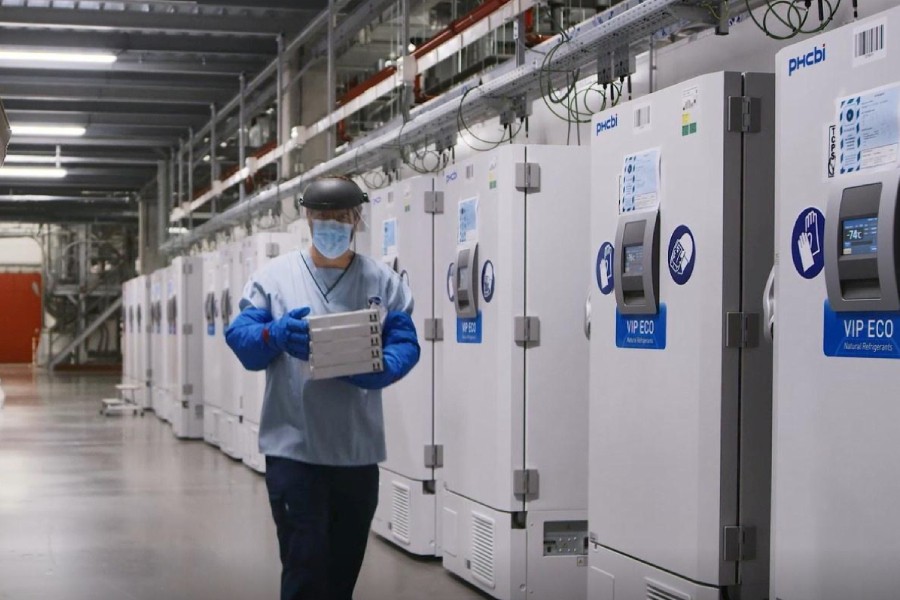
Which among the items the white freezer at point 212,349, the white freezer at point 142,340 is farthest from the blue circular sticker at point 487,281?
the white freezer at point 142,340

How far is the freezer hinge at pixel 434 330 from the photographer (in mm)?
5871

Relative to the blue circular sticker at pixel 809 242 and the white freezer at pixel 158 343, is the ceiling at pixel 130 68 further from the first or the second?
the blue circular sticker at pixel 809 242

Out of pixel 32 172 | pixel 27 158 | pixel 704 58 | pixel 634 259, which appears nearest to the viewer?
pixel 634 259

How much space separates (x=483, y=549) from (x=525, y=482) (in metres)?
0.41

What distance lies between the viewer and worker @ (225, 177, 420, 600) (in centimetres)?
331

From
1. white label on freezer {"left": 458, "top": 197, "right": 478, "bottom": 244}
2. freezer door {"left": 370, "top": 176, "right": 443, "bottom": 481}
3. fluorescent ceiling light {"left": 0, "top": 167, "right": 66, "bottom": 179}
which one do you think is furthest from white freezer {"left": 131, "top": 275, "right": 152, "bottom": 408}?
white label on freezer {"left": 458, "top": 197, "right": 478, "bottom": 244}

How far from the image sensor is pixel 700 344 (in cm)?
357

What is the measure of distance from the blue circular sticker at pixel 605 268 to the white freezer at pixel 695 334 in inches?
4.4

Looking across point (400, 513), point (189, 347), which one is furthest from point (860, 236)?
point (189, 347)

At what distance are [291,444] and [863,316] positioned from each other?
1569mm

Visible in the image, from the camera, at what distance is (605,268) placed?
413 centimetres

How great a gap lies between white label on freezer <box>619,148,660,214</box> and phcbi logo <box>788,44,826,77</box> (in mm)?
763

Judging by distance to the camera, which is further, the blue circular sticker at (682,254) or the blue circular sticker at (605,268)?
the blue circular sticker at (605,268)

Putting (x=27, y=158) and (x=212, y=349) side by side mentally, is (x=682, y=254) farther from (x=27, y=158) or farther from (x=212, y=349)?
(x=27, y=158)
